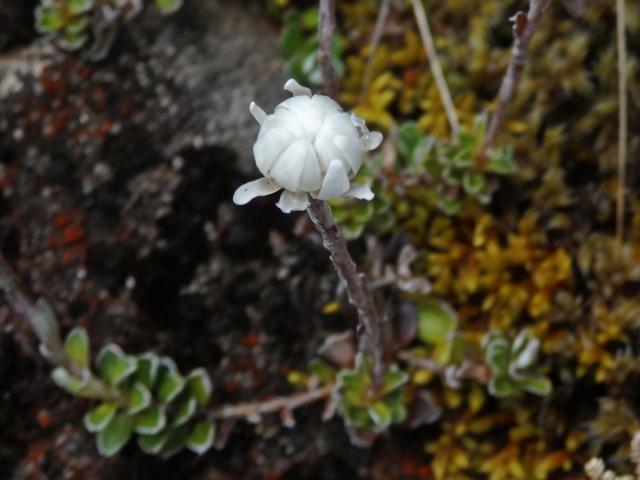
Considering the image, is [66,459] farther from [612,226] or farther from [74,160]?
[612,226]

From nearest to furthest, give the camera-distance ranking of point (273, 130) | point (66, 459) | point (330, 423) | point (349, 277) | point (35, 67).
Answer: point (273, 130)
point (349, 277)
point (66, 459)
point (330, 423)
point (35, 67)

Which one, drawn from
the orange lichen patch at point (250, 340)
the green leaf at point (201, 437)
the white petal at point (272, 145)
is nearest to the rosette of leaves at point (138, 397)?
the green leaf at point (201, 437)

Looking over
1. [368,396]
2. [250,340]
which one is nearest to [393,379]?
[368,396]

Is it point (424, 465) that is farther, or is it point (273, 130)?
point (424, 465)

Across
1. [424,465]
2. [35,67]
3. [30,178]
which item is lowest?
[424,465]

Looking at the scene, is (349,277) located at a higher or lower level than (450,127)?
higher

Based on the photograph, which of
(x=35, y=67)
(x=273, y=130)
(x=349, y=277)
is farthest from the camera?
(x=35, y=67)

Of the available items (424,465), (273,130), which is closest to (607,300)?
(424,465)
